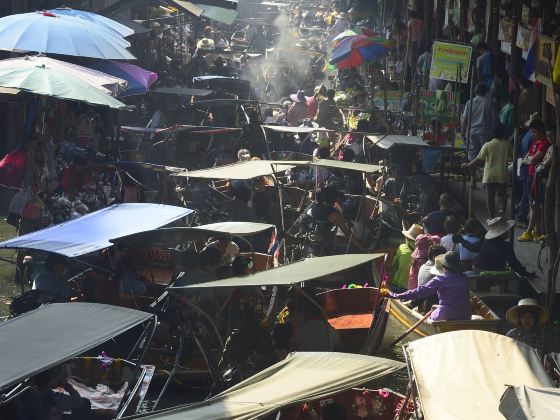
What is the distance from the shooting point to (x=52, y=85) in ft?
49.2

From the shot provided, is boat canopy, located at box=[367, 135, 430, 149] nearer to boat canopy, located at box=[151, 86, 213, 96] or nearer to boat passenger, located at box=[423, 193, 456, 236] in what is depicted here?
boat passenger, located at box=[423, 193, 456, 236]

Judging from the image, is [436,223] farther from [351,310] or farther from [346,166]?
[351,310]

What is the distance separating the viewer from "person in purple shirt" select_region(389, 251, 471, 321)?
1187 cm

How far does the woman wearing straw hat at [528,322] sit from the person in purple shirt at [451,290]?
1.97 meters

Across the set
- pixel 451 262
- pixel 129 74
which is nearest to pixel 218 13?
pixel 129 74

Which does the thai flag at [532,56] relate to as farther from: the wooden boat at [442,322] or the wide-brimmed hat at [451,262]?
the wide-brimmed hat at [451,262]

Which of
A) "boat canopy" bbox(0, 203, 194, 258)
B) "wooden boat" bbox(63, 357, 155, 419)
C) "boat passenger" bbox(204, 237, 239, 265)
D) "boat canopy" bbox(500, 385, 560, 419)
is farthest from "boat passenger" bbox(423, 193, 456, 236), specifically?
"boat canopy" bbox(500, 385, 560, 419)

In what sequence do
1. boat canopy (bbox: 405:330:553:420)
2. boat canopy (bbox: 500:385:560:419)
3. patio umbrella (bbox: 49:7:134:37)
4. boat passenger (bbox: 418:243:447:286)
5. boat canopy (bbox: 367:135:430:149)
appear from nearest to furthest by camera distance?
boat canopy (bbox: 500:385:560:419)
boat canopy (bbox: 405:330:553:420)
boat passenger (bbox: 418:243:447:286)
boat canopy (bbox: 367:135:430:149)
patio umbrella (bbox: 49:7:134:37)

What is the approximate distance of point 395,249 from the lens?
16.0 meters

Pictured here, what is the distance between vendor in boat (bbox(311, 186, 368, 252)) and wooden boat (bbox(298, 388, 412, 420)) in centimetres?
548

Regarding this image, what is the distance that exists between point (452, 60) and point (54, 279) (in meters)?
7.45

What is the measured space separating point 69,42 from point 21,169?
3092 millimetres

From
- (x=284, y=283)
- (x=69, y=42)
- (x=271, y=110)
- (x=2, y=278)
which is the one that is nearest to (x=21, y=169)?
(x=2, y=278)

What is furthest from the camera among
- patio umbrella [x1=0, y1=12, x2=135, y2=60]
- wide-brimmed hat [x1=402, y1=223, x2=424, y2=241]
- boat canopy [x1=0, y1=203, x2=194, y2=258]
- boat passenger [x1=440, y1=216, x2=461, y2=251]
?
patio umbrella [x1=0, y1=12, x2=135, y2=60]
